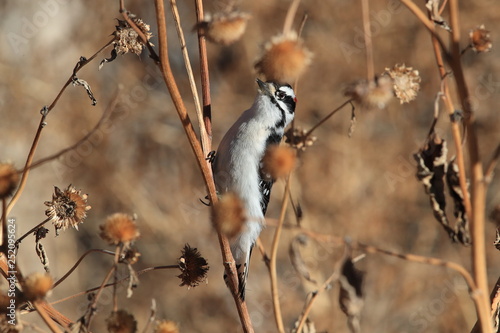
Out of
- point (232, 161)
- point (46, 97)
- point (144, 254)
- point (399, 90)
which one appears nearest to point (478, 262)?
point (399, 90)

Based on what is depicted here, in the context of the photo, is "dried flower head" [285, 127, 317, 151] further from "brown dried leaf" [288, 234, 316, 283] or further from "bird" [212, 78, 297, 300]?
"bird" [212, 78, 297, 300]

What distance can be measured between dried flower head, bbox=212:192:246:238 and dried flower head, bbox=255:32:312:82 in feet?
0.98

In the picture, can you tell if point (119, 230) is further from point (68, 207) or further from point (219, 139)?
point (219, 139)

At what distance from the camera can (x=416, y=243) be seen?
8.12 metres

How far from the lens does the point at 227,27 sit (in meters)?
1.33

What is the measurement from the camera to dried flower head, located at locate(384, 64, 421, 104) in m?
1.62

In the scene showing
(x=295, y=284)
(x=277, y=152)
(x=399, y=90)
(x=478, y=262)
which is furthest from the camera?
(x=295, y=284)

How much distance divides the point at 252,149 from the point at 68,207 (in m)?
1.85

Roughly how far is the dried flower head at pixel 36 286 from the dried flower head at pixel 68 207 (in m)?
0.54

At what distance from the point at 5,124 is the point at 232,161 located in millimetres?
6112

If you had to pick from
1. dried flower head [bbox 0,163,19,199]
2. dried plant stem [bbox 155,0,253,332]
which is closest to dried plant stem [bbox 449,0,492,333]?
dried plant stem [bbox 155,0,253,332]

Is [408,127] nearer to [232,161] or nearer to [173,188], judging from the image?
[173,188]

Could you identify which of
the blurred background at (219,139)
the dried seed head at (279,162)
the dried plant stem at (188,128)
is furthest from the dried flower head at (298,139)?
the blurred background at (219,139)

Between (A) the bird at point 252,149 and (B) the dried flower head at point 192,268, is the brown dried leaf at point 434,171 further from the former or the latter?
(A) the bird at point 252,149
